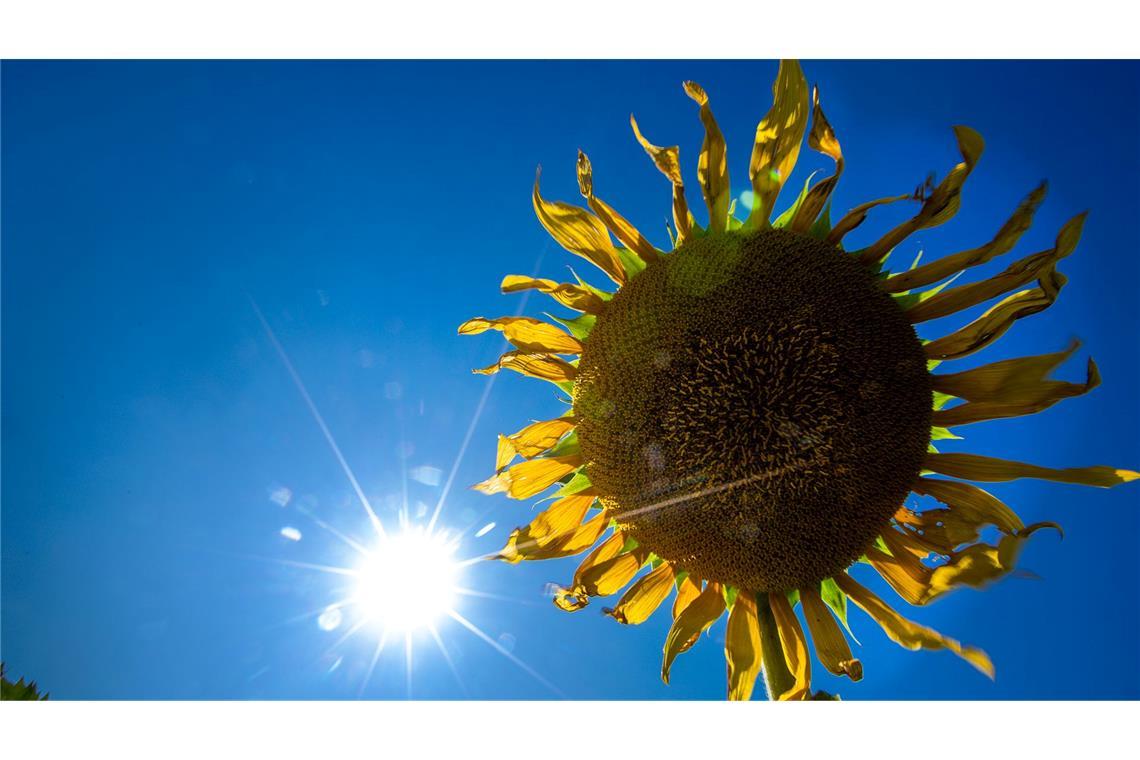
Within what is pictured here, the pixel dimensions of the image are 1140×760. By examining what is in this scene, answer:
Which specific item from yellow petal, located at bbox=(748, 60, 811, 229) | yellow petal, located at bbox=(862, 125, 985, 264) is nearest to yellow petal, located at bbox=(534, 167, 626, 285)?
yellow petal, located at bbox=(748, 60, 811, 229)

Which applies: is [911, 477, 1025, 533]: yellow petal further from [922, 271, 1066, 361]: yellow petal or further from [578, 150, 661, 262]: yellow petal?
[578, 150, 661, 262]: yellow petal

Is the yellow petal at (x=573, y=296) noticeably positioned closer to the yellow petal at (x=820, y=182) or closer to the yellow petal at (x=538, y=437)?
the yellow petal at (x=538, y=437)

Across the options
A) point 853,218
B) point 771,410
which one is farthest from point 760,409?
point 853,218

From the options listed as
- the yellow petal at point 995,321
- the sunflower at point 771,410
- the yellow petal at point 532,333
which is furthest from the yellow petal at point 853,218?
the yellow petal at point 532,333

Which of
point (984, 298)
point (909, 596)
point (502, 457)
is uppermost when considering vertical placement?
point (502, 457)

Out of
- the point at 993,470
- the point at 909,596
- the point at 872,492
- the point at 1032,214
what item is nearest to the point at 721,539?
the point at 872,492

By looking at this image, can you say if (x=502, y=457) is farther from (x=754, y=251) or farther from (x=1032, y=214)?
(x=1032, y=214)

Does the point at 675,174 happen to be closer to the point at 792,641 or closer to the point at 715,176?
the point at 715,176

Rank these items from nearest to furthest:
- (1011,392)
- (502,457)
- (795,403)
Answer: (795,403) < (1011,392) < (502,457)
